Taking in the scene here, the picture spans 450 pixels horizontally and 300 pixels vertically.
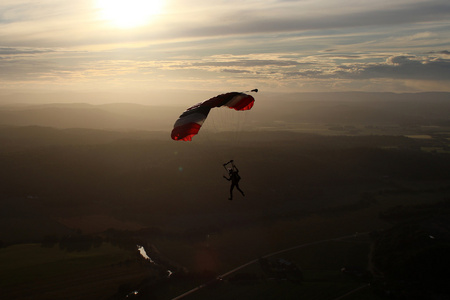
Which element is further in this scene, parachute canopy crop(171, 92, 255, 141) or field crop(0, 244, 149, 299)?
field crop(0, 244, 149, 299)

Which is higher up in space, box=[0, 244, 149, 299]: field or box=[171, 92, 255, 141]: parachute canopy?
box=[171, 92, 255, 141]: parachute canopy

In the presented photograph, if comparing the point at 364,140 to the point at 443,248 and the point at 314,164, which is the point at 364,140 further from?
the point at 443,248

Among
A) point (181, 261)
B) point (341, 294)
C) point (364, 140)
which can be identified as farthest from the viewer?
point (364, 140)

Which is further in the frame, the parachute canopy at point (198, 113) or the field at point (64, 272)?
the field at point (64, 272)

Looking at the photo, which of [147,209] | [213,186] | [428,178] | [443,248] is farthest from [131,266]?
[428,178]

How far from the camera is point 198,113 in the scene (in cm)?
2230

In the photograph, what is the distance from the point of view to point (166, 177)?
77562mm

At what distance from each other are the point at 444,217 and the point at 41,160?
8472 centimetres

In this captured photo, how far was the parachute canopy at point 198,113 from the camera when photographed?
2133cm

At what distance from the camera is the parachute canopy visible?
70.0 feet

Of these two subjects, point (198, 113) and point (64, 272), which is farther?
point (64, 272)

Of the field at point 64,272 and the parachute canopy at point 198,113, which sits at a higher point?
the parachute canopy at point 198,113

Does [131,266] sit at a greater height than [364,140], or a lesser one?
greater

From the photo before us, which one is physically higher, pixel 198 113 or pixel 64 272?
pixel 198 113
